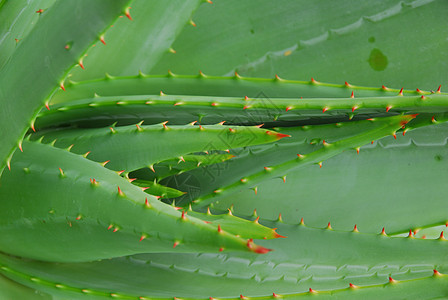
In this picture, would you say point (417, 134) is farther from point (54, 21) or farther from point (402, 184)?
point (54, 21)

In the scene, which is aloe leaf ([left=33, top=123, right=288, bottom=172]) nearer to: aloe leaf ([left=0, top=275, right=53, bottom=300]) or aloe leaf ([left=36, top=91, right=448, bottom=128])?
aloe leaf ([left=36, top=91, right=448, bottom=128])

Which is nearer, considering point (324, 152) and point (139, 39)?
point (324, 152)

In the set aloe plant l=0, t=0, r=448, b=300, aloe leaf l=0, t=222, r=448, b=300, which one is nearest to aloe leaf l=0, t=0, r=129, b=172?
aloe plant l=0, t=0, r=448, b=300

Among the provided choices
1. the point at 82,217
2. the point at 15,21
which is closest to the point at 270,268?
the point at 82,217

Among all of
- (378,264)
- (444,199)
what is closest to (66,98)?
(378,264)

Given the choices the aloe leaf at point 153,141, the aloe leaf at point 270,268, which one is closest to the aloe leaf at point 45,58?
the aloe leaf at point 153,141

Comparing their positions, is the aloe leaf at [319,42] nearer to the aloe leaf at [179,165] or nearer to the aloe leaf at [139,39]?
the aloe leaf at [139,39]

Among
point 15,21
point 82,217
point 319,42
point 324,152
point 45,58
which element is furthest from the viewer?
point 319,42

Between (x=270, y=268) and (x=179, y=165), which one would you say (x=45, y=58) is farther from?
(x=270, y=268)
